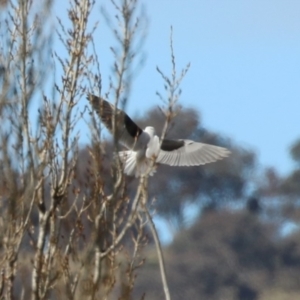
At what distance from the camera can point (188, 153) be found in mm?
14711

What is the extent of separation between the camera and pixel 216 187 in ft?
140

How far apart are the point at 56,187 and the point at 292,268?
34.4 meters

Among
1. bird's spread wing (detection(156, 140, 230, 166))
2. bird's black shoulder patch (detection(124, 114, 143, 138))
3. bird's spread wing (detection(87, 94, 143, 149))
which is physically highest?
bird's spread wing (detection(156, 140, 230, 166))

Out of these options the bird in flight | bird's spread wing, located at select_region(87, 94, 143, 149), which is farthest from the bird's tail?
bird's spread wing, located at select_region(87, 94, 143, 149)

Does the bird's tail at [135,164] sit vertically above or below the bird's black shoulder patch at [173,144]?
below

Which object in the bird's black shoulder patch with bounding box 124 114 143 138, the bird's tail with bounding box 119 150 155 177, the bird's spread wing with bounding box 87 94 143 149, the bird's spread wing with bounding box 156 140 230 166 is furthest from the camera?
the bird's spread wing with bounding box 156 140 230 166

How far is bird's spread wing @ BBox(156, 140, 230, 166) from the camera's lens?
14.2 m

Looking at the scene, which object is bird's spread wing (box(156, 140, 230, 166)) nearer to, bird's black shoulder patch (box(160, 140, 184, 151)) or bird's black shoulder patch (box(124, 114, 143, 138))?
bird's black shoulder patch (box(160, 140, 184, 151))

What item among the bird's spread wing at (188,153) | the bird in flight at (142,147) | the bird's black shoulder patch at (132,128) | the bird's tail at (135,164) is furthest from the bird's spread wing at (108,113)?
the bird's spread wing at (188,153)

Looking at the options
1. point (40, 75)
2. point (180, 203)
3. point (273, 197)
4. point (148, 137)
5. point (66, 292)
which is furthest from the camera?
point (273, 197)

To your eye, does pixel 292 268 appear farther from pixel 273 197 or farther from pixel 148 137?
pixel 148 137

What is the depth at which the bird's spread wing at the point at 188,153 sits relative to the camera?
46.7 ft

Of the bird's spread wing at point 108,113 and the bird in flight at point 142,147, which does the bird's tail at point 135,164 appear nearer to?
the bird in flight at point 142,147

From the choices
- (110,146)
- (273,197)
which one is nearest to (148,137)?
(110,146)
